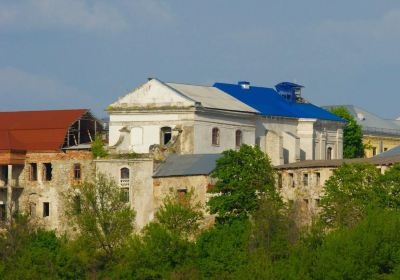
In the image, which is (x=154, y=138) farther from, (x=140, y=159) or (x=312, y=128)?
(x=312, y=128)

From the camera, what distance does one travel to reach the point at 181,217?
92.6 meters

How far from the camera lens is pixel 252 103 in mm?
106750

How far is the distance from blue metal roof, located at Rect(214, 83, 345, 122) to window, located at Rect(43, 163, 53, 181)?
12.8 m

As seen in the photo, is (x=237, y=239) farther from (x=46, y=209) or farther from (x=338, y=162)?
(x=46, y=209)

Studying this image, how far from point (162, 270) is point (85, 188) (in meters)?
9.28

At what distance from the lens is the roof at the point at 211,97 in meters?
101

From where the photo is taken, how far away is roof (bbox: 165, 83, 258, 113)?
10144 centimetres

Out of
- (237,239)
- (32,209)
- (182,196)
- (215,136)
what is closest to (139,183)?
(182,196)

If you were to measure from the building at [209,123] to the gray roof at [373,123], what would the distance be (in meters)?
19.7

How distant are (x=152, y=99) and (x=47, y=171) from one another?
7.45 meters

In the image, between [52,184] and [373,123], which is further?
[373,123]

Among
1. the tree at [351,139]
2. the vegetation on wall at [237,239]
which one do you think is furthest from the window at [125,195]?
the tree at [351,139]

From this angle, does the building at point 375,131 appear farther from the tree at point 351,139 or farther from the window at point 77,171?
the window at point 77,171

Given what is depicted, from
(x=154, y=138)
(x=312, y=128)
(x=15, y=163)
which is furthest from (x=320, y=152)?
(x=15, y=163)
